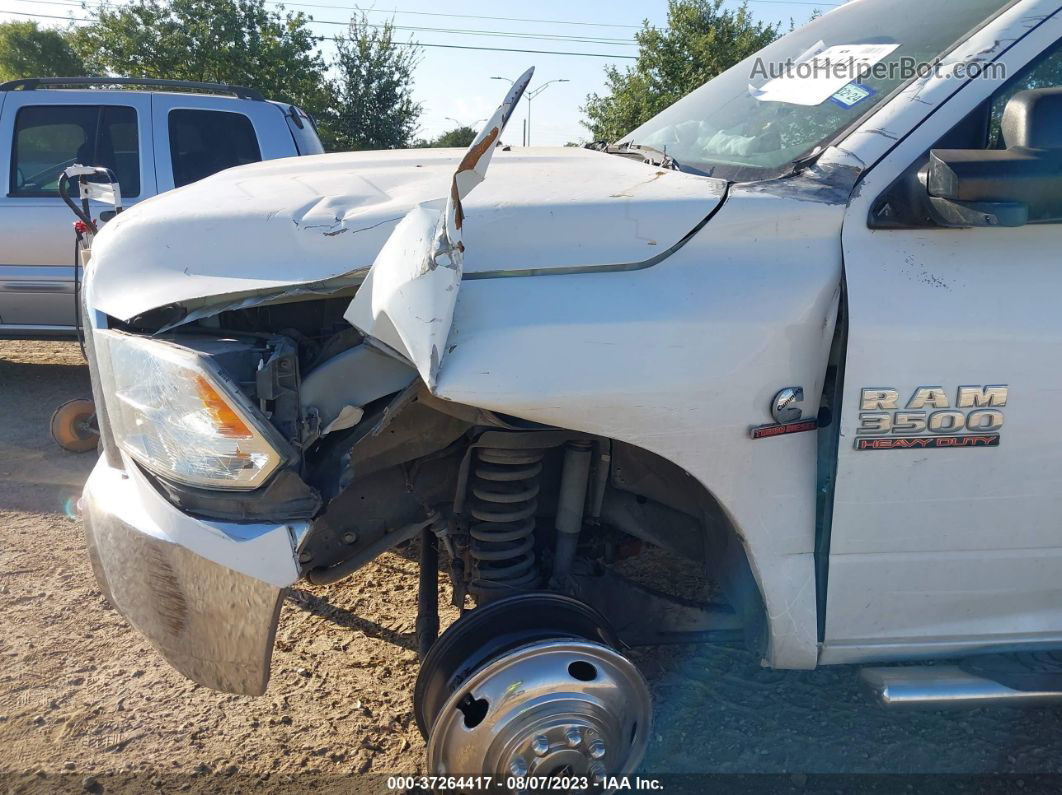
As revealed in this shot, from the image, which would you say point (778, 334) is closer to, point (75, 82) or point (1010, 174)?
point (1010, 174)

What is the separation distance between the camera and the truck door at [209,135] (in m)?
6.43

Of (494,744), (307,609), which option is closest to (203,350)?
(494,744)

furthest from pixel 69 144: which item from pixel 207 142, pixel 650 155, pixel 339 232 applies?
pixel 339 232

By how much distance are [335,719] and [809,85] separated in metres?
2.53

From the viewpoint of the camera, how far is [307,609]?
11.3 ft

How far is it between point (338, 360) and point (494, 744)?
0.98 metres

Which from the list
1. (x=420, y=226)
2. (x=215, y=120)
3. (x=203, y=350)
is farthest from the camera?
A: (x=215, y=120)

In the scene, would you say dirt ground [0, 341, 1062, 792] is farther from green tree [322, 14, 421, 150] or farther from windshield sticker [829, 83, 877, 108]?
green tree [322, 14, 421, 150]

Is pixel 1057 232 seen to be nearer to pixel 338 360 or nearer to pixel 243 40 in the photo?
pixel 338 360

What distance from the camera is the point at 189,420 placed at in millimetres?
1810

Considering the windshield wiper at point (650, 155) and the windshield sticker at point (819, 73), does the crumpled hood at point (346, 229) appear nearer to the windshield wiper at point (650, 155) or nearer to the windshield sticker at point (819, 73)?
the windshield wiper at point (650, 155)

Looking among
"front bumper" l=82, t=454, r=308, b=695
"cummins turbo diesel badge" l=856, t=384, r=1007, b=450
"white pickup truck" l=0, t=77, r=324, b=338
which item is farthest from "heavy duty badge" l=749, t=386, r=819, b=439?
"white pickup truck" l=0, t=77, r=324, b=338

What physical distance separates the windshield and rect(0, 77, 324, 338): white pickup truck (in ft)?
15.6

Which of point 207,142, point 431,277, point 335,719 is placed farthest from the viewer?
point 207,142
